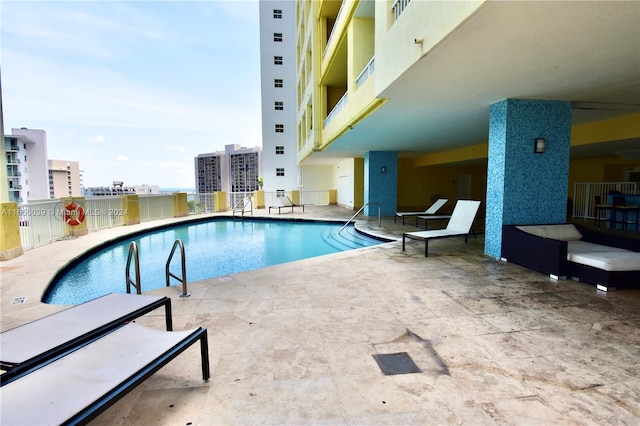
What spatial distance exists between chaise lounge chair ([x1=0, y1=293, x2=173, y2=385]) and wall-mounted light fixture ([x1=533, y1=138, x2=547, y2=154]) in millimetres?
5764

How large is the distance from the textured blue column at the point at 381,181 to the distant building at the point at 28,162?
45.5m

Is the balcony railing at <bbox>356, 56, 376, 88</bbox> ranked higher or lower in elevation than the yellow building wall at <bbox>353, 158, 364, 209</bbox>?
higher

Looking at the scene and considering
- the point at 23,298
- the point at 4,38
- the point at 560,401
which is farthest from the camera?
the point at 4,38

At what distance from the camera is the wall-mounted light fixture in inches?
205

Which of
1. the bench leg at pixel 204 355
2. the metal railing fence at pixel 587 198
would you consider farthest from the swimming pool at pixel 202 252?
the metal railing fence at pixel 587 198

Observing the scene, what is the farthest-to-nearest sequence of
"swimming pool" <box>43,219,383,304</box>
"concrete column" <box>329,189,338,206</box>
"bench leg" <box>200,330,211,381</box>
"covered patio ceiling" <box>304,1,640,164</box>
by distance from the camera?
"concrete column" <box>329,189,338,206</box>
"swimming pool" <box>43,219,383,304</box>
"covered patio ceiling" <box>304,1,640,164</box>
"bench leg" <box>200,330,211,381</box>

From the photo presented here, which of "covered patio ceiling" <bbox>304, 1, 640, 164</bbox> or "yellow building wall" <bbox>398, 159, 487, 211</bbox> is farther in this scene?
"yellow building wall" <bbox>398, 159, 487, 211</bbox>

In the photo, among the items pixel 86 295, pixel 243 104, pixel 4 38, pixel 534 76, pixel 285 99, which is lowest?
pixel 86 295

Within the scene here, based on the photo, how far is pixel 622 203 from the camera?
8.55 metres

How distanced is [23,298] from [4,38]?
599 centimetres

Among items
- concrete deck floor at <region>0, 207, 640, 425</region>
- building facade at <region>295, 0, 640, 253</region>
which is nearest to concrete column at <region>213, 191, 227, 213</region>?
building facade at <region>295, 0, 640, 253</region>

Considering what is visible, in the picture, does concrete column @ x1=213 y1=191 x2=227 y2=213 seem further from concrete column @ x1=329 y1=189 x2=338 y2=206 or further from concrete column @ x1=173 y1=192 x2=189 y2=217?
concrete column @ x1=329 y1=189 x2=338 y2=206

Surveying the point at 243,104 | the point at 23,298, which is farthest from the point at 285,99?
the point at 23,298

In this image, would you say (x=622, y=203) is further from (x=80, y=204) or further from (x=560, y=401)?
(x=80, y=204)
